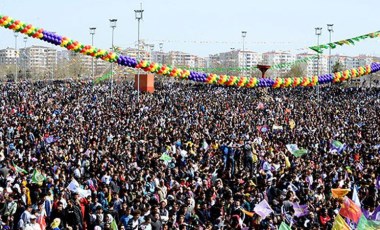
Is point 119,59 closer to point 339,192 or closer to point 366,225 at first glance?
point 339,192

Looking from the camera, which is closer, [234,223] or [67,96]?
[234,223]

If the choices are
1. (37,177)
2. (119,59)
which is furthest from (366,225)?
(119,59)

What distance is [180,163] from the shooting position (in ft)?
59.7

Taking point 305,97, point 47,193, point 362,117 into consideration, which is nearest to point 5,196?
point 47,193

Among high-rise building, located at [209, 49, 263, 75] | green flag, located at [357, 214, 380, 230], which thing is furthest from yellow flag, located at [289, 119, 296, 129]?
high-rise building, located at [209, 49, 263, 75]

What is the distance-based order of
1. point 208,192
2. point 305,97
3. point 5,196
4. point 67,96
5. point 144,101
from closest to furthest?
point 5,196
point 208,192
point 144,101
point 67,96
point 305,97

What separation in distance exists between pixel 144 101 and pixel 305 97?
11458 mm

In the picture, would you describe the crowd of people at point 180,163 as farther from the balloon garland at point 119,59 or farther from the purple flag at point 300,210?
the balloon garland at point 119,59

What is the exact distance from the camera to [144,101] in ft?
123

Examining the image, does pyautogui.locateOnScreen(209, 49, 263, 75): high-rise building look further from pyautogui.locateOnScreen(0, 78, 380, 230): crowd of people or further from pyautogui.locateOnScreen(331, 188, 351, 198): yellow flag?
pyautogui.locateOnScreen(331, 188, 351, 198): yellow flag

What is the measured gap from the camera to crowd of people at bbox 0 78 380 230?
11.3 meters

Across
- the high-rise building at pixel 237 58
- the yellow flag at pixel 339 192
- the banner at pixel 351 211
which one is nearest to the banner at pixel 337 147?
the yellow flag at pixel 339 192

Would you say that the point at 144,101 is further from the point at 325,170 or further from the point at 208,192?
the point at 208,192

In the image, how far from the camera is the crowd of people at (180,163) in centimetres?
1132
